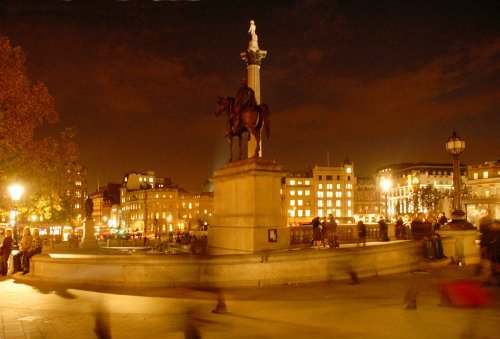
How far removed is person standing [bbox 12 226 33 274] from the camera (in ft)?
57.5

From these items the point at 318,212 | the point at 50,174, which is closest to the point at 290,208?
the point at 318,212

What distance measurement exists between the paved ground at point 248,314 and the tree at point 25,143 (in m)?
13.0

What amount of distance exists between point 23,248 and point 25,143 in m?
9.28

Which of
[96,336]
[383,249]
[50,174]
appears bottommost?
[96,336]

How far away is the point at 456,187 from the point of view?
2084 cm

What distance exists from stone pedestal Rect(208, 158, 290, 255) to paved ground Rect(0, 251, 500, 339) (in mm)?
3178

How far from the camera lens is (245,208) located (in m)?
17.1

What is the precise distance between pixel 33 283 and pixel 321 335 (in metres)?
10.1

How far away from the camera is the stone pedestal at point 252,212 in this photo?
16.6m

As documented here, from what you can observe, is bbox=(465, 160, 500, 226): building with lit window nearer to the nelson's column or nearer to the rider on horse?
the rider on horse

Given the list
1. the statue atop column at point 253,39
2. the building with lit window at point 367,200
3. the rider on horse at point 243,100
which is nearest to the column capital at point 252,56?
the statue atop column at point 253,39

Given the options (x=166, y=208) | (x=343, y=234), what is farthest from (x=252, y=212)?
(x=166, y=208)

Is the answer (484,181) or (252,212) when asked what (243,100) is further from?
(484,181)

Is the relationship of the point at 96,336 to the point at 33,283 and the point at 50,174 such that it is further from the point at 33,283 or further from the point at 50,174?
the point at 50,174
